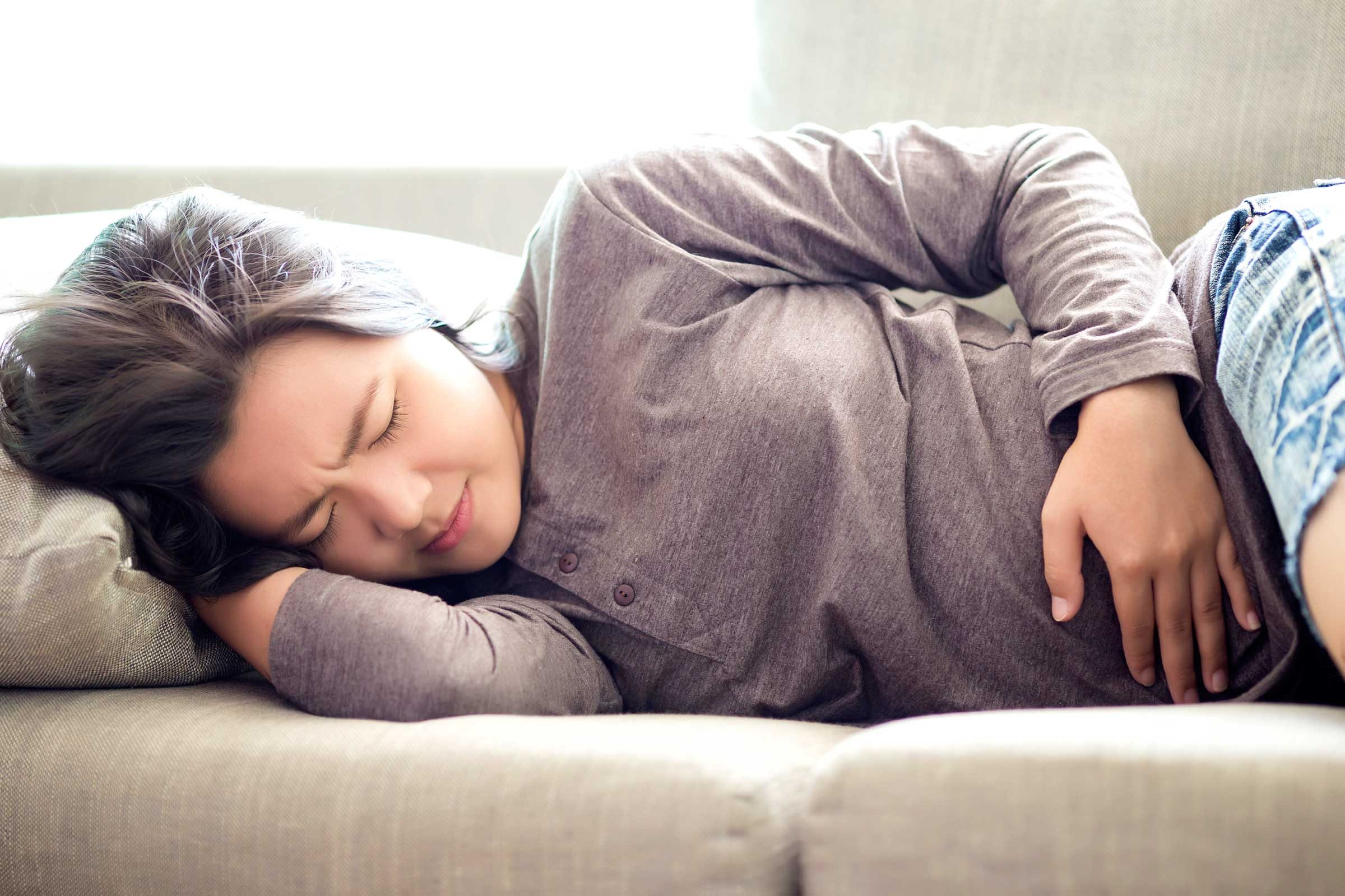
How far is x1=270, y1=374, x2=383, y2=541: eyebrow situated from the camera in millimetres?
761

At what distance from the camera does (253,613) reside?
30.6 inches

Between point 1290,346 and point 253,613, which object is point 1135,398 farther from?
point 253,613

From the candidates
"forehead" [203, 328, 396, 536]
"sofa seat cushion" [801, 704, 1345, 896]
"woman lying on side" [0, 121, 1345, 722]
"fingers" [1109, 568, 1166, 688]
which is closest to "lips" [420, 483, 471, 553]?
"woman lying on side" [0, 121, 1345, 722]

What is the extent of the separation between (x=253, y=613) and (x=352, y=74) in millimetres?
1285

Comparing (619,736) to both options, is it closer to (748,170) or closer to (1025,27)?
(748,170)

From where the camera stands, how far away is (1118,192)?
89 centimetres

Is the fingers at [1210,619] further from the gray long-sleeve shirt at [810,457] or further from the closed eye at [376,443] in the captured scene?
the closed eye at [376,443]

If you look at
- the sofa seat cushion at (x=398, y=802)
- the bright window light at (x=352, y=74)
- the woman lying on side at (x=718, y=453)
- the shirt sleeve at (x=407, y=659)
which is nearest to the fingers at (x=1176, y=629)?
the woman lying on side at (x=718, y=453)

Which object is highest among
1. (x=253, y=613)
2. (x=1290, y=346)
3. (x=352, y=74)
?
(x=352, y=74)

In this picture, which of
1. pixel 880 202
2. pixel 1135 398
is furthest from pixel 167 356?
pixel 1135 398

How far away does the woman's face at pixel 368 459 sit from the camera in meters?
0.75

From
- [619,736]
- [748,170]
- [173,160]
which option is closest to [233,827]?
[619,736]

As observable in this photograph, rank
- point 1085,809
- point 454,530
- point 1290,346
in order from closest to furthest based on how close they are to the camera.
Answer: point 1085,809, point 1290,346, point 454,530

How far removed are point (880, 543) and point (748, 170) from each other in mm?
395
